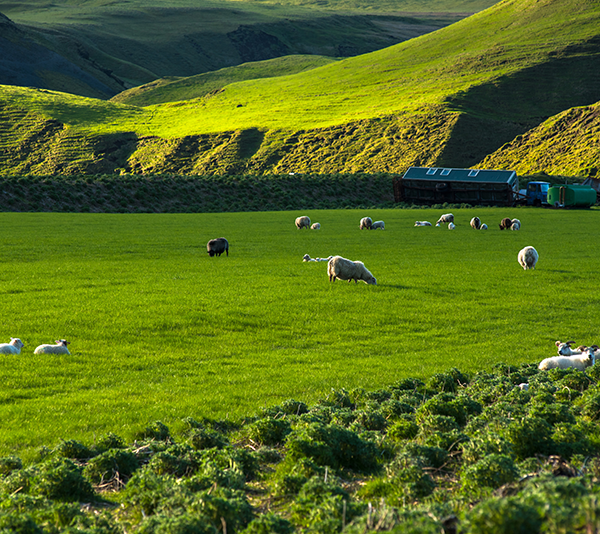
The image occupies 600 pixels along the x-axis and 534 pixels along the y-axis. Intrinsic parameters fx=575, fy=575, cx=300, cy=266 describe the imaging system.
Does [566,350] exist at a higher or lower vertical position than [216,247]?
lower

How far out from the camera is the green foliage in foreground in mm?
5250

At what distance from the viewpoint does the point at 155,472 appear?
23.9 feet

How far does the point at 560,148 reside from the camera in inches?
4660

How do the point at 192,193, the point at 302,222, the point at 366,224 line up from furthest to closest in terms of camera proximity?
1. the point at 192,193
2. the point at 302,222
3. the point at 366,224

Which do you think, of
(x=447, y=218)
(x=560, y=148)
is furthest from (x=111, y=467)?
(x=560, y=148)

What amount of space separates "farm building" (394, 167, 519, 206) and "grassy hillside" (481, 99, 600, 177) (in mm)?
33570

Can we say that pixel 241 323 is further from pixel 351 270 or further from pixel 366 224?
pixel 366 224

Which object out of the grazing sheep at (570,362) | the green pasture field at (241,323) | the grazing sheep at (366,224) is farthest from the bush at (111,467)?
the grazing sheep at (366,224)

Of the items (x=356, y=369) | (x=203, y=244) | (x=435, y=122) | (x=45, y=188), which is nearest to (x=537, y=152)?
(x=435, y=122)

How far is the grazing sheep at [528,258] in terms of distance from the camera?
25.9 meters

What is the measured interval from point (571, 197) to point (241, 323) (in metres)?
70.7

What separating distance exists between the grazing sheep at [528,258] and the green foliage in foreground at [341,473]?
16402 millimetres

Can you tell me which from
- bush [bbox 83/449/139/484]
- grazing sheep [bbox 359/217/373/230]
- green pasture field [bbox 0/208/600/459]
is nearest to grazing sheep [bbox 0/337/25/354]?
green pasture field [bbox 0/208/600/459]

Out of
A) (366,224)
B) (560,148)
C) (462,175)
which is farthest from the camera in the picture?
(560,148)
